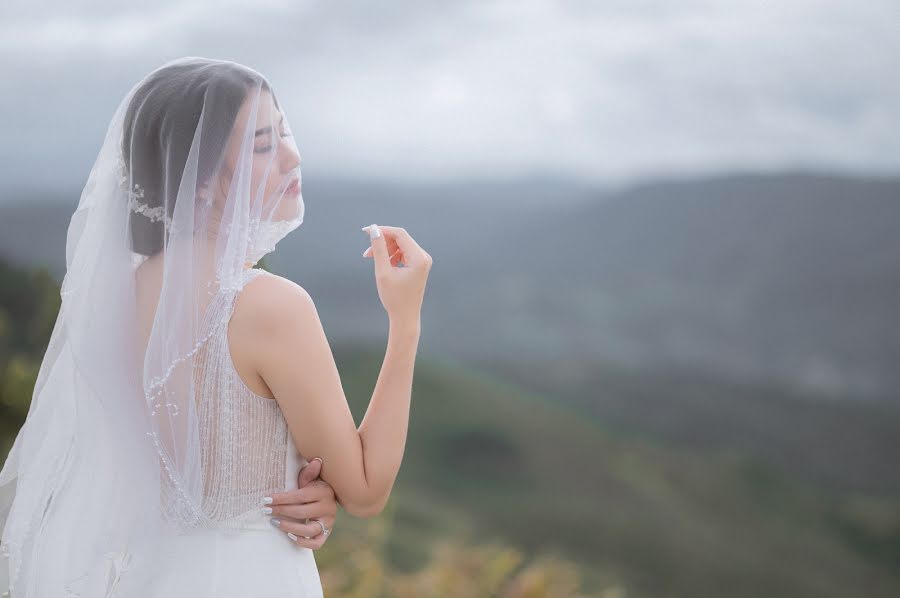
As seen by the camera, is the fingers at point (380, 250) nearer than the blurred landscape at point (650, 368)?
Yes

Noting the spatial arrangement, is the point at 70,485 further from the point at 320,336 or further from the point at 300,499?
the point at 320,336

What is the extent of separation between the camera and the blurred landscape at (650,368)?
652cm

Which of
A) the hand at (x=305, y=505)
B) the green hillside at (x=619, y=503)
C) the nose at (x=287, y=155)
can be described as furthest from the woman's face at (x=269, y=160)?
the green hillside at (x=619, y=503)

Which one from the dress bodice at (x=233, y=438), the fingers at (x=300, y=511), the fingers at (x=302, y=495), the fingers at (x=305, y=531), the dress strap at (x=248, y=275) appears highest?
the dress strap at (x=248, y=275)

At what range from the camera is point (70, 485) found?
4.47 feet

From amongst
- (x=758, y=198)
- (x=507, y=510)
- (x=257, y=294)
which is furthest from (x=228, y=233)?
(x=758, y=198)

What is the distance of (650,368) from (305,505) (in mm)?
6628

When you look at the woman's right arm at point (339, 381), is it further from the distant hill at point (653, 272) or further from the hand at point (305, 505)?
the distant hill at point (653, 272)

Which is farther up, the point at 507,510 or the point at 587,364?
the point at 587,364

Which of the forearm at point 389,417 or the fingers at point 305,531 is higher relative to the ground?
the forearm at point 389,417

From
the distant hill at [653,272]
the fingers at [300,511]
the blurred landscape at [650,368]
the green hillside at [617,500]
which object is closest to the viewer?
the fingers at [300,511]

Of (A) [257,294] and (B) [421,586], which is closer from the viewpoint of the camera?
(A) [257,294]

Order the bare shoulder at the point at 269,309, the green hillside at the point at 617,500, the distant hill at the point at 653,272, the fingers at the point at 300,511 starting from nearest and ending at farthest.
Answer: the bare shoulder at the point at 269,309, the fingers at the point at 300,511, the green hillside at the point at 617,500, the distant hill at the point at 653,272

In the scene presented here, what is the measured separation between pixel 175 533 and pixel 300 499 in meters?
0.21
